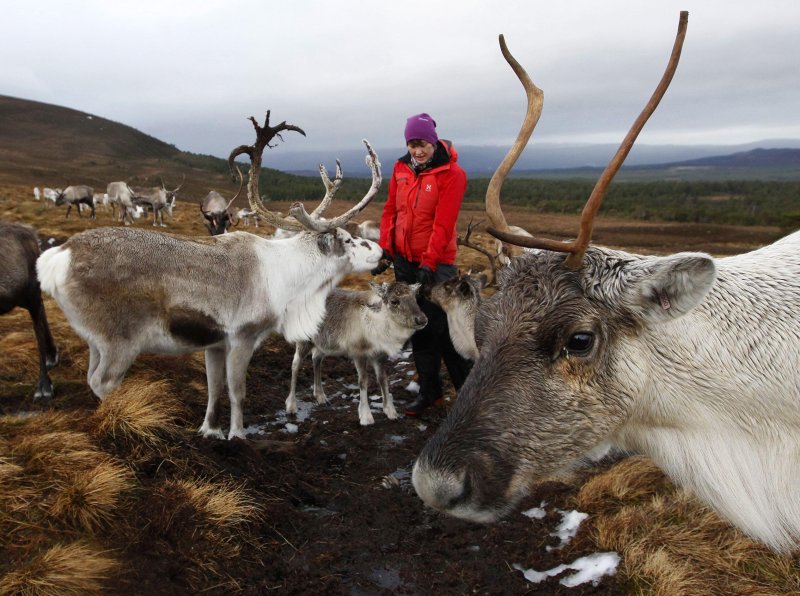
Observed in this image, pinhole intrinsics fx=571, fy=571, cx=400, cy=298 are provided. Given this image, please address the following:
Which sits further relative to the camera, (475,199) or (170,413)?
(475,199)

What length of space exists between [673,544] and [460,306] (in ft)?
11.5

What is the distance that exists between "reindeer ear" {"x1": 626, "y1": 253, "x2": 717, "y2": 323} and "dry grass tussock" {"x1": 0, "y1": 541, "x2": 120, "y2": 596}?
120 inches

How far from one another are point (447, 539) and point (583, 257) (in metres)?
2.53

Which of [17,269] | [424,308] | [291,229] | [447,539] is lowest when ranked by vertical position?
[447,539]

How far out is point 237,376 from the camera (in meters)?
5.79

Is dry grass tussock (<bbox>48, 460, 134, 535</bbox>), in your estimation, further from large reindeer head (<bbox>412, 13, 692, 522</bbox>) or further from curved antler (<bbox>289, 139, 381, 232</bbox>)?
curved antler (<bbox>289, 139, 381, 232</bbox>)

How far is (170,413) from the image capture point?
19.4ft

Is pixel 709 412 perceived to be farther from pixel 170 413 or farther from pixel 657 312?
pixel 170 413

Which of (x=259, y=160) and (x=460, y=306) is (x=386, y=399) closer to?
(x=460, y=306)

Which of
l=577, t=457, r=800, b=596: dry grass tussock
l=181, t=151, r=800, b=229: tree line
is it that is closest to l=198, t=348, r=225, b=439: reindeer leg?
l=577, t=457, r=800, b=596: dry grass tussock

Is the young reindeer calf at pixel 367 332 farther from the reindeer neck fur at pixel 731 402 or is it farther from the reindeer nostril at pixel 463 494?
the reindeer nostril at pixel 463 494

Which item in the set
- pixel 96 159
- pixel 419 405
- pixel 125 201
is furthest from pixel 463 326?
pixel 96 159

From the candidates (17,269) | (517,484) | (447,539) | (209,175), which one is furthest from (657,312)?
(209,175)

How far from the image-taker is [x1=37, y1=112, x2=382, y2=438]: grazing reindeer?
16.4 feet
